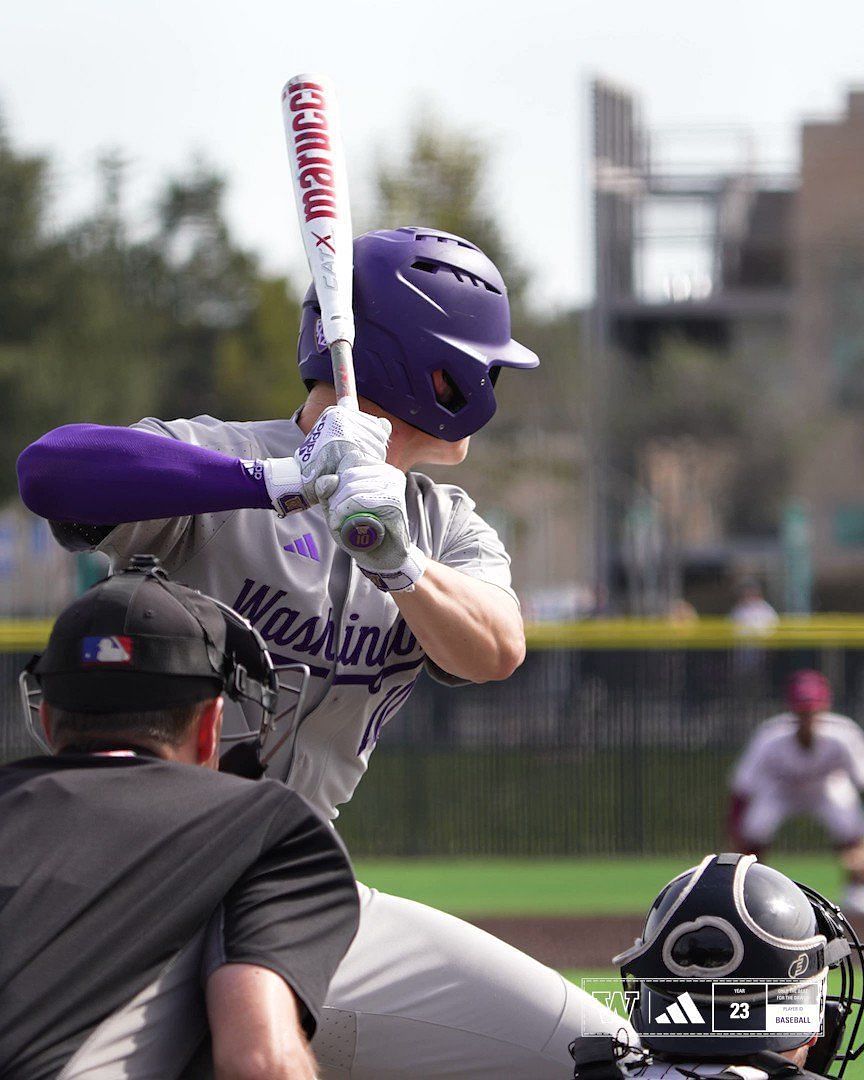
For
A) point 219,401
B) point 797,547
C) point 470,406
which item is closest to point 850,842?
point 470,406

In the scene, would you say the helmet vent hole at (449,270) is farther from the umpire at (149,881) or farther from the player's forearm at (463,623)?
the umpire at (149,881)

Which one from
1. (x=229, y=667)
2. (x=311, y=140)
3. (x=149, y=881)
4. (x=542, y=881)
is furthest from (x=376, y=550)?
(x=542, y=881)

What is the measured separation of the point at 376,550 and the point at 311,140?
43.2 inches

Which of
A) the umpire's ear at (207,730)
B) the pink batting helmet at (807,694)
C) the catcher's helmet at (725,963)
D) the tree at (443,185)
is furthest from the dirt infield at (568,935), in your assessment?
the tree at (443,185)

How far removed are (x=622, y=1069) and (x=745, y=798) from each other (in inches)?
342

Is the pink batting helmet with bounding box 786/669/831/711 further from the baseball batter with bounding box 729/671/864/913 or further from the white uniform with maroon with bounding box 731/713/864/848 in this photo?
the white uniform with maroon with bounding box 731/713/864/848

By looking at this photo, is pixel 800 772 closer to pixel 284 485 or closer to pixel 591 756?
pixel 591 756

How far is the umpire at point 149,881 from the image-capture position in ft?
6.68

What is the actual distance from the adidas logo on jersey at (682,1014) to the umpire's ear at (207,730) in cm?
76

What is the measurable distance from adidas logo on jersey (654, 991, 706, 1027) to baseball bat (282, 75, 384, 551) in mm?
1097

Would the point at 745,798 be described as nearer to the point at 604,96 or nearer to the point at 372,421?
the point at 372,421

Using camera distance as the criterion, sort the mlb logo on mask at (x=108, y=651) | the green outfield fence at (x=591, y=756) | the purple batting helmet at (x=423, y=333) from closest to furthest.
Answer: the mlb logo on mask at (x=108, y=651), the purple batting helmet at (x=423, y=333), the green outfield fence at (x=591, y=756)

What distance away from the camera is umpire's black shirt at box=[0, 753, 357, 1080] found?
6.66 feet
